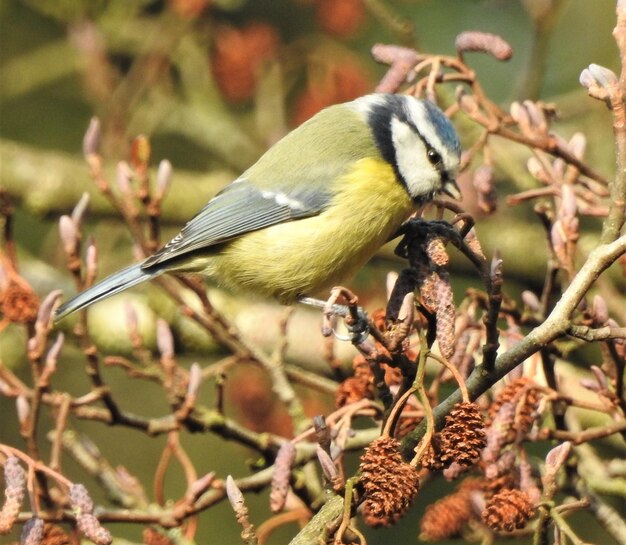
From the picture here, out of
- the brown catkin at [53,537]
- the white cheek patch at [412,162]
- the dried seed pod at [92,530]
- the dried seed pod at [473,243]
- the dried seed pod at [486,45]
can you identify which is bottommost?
the brown catkin at [53,537]

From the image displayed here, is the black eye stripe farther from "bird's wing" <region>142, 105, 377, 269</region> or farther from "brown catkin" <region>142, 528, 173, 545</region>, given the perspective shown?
"brown catkin" <region>142, 528, 173, 545</region>

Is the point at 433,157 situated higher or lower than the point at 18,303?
higher

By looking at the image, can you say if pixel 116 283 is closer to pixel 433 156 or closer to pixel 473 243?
pixel 433 156

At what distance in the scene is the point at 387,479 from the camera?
117 cm

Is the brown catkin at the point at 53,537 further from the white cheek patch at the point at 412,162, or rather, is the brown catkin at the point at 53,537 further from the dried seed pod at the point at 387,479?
the white cheek patch at the point at 412,162

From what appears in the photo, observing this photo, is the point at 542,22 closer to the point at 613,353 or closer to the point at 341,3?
the point at 341,3

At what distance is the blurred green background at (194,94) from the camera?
10.5 feet

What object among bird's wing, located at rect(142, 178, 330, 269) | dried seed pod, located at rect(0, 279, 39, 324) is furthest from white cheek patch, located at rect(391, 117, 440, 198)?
dried seed pod, located at rect(0, 279, 39, 324)

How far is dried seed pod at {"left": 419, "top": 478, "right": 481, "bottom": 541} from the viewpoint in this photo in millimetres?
1581

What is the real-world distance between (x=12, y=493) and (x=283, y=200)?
3.51 feet

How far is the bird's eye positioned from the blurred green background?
95 centimetres

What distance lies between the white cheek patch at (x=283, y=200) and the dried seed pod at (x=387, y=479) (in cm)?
109

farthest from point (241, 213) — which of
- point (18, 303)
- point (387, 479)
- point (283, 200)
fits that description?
point (387, 479)

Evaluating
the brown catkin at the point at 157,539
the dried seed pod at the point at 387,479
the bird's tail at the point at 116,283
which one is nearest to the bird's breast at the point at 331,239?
the bird's tail at the point at 116,283
